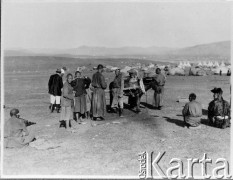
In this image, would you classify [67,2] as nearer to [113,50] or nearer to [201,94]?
[113,50]

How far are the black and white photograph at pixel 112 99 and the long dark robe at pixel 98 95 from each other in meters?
0.03

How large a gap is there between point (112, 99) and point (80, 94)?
114cm

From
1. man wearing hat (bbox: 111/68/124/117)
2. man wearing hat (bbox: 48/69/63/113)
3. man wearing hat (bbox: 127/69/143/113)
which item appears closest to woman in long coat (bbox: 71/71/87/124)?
man wearing hat (bbox: 48/69/63/113)

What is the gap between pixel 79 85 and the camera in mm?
7480

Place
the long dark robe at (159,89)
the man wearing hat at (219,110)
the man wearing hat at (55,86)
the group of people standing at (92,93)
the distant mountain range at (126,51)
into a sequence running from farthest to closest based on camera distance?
1. the long dark robe at (159,89)
2. the man wearing hat at (55,86)
3. the distant mountain range at (126,51)
4. the group of people standing at (92,93)
5. the man wearing hat at (219,110)

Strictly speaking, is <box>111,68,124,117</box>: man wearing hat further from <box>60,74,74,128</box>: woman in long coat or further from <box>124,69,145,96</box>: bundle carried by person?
<box>60,74,74,128</box>: woman in long coat

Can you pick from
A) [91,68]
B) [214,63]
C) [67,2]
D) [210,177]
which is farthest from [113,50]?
[210,177]

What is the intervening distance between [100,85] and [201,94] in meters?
2.92

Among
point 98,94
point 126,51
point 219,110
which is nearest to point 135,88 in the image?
point 126,51

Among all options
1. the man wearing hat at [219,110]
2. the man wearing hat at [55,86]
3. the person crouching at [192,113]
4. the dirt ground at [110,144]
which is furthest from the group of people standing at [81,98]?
Answer: the man wearing hat at [219,110]

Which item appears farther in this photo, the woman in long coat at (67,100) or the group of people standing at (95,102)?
the woman in long coat at (67,100)

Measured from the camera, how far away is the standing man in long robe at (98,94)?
24.3 feet

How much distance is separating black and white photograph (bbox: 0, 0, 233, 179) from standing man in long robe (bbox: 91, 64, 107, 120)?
0.03m

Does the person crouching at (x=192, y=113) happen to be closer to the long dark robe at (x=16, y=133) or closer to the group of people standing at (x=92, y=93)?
the group of people standing at (x=92, y=93)
